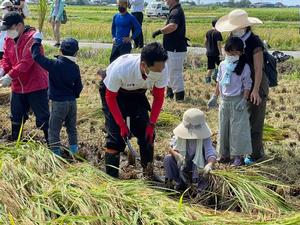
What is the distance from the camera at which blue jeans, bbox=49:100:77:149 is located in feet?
16.8

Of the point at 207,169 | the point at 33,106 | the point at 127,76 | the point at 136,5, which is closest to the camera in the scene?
the point at 207,169

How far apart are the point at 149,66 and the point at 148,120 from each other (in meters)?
0.68

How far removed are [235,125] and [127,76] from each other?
4.41 ft

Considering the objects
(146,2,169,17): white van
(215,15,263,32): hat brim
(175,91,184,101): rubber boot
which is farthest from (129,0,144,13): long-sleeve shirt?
(146,2,169,17): white van

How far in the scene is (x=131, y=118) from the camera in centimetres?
459

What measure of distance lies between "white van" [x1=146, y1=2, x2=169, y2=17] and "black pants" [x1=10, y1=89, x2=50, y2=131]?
114 ft

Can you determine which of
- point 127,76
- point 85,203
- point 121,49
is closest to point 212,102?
point 121,49

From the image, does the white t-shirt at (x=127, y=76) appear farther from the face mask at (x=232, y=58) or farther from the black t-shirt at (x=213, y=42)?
the black t-shirt at (x=213, y=42)

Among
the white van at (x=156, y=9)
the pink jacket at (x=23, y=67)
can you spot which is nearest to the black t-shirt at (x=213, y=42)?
the pink jacket at (x=23, y=67)

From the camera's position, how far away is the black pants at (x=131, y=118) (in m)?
4.49

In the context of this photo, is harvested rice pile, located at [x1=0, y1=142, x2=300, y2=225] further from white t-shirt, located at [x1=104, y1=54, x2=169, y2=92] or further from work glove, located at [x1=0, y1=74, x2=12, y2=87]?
work glove, located at [x1=0, y1=74, x2=12, y2=87]

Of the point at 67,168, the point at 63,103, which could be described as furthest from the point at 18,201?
the point at 63,103

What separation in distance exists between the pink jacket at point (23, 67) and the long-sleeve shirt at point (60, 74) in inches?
9.6

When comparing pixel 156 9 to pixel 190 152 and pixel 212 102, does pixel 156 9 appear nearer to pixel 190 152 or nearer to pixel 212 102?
pixel 212 102
